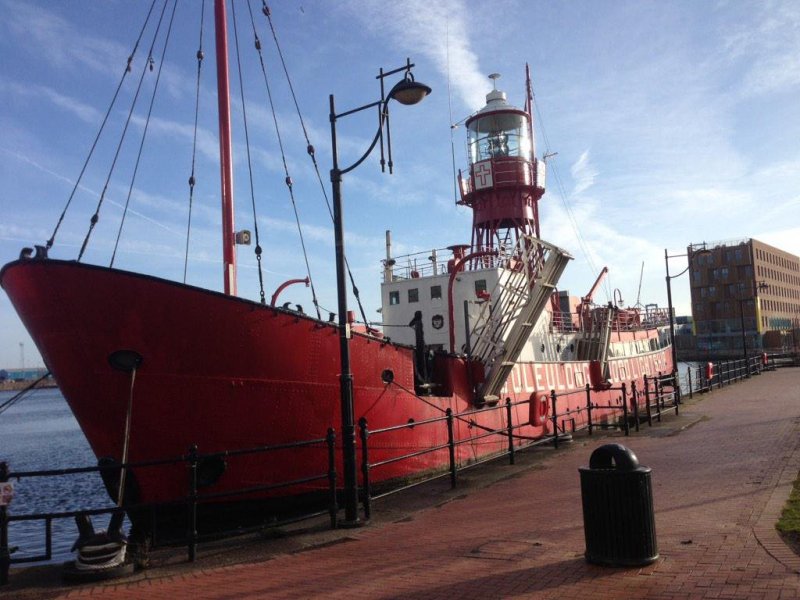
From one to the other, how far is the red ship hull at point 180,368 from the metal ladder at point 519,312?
507cm

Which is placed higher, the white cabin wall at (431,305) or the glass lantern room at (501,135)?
the glass lantern room at (501,135)

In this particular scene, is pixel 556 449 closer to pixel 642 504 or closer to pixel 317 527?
pixel 317 527

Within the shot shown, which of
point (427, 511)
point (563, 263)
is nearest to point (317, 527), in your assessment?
point (427, 511)

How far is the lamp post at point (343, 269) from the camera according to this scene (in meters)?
7.52

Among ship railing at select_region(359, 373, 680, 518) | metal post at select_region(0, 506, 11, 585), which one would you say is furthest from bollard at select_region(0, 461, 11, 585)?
ship railing at select_region(359, 373, 680, 518)

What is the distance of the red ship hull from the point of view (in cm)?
770

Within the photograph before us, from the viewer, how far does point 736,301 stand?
85.4 meters

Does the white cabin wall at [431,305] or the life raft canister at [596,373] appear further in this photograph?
the life raft canister at [596,373]

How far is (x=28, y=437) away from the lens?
38.3 metres

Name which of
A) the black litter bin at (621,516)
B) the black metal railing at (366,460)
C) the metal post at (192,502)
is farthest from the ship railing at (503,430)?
the black litter bin at (621,516)

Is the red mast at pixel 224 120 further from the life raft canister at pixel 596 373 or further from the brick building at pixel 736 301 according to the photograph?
the brick building at pixel 736 301

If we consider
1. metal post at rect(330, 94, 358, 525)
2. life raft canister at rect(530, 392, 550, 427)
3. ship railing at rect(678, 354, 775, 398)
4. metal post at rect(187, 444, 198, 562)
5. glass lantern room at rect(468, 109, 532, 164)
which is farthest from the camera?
ship railing at rect(678, 354, 775, 398)

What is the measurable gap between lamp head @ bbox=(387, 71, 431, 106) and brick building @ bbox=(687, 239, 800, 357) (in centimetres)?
8346

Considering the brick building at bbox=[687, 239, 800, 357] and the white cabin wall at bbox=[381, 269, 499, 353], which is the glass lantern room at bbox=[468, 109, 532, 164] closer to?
the white cabin wall at bbox=[381, 269, 499, 353]
